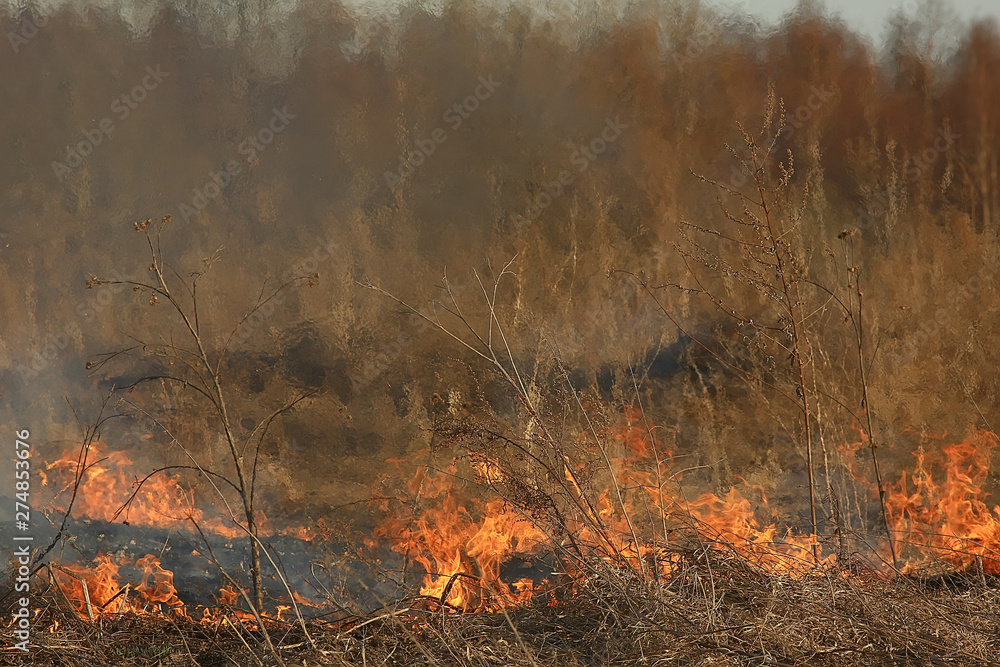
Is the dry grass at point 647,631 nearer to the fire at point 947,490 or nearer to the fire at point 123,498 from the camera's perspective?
the fire at point 947,490

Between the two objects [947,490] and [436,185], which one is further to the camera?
[436,185]

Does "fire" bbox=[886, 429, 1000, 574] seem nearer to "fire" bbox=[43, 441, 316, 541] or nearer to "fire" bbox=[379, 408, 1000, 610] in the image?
"fire" bbox=[379, 408, 1000, 610]

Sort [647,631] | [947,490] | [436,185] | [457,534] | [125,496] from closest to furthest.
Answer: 1. [647,631]
2. [947,490]
3. [457,534]
4. [125,496]
5. [436,185]

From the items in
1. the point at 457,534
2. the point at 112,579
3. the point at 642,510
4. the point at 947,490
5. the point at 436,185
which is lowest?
the point at 112,579

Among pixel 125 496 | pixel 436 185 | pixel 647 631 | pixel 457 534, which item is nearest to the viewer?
pixel 647 631

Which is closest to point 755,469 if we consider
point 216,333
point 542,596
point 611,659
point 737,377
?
point 737,377

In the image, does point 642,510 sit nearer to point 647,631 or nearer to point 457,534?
point 457,534

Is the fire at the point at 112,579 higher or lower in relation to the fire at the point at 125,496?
lower

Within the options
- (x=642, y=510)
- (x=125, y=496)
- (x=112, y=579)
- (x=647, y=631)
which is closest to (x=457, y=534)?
(x=642, y=510)

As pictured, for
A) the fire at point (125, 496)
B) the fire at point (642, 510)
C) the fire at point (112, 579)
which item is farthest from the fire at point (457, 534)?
→ the fire at point (112, 579)

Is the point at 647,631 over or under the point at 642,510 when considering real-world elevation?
over

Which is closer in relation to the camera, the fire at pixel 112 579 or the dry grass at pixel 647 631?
the dry grass at pixel 647 631

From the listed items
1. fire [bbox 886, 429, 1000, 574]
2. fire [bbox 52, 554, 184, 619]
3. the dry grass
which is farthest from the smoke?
the dry grass

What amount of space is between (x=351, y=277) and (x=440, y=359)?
3.23 feet
